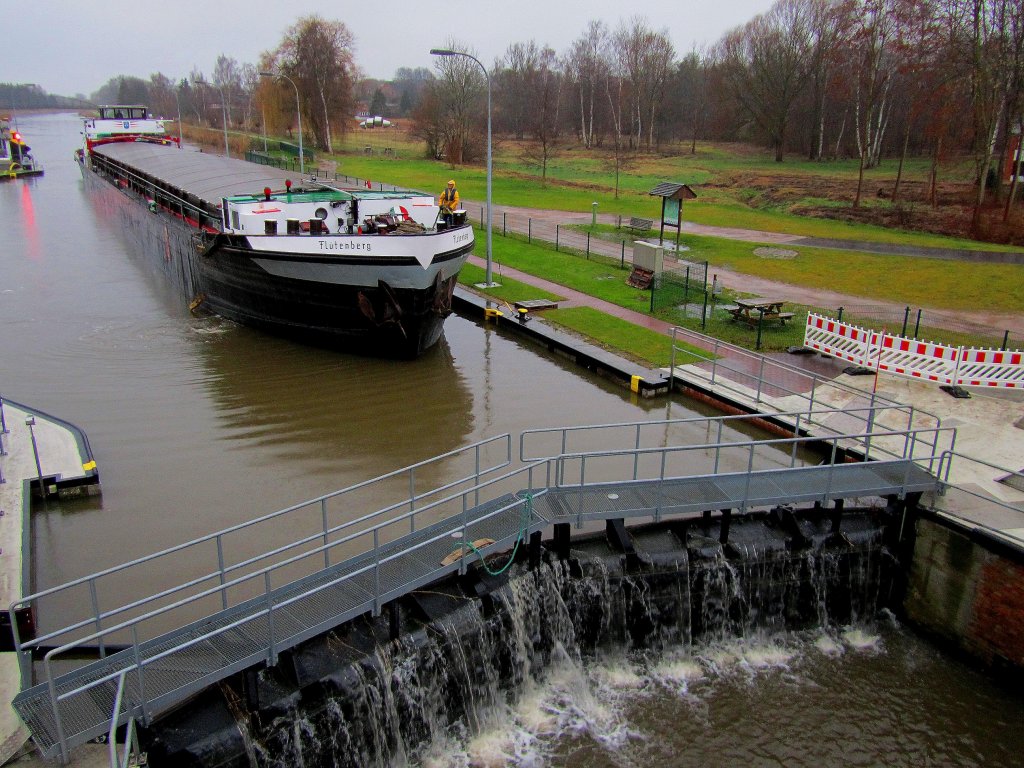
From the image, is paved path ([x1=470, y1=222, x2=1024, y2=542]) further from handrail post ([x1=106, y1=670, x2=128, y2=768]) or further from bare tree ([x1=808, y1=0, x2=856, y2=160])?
bare tree ([x1=808, y1=0, x2=856, y2=160])

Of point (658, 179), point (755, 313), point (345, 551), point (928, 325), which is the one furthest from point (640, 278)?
point (658, 179)

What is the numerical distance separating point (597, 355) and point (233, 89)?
164300mm

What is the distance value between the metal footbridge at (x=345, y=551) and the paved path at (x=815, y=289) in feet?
28.3

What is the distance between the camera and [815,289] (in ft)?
83.5

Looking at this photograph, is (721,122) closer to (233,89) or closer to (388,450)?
(388,450)

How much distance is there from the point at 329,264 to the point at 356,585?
11.5 meters

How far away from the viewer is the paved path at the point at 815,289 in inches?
848

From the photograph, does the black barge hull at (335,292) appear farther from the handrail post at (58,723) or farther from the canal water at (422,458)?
the handrail post at (58,723)

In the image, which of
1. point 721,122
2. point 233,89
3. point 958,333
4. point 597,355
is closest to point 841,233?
point 958,333

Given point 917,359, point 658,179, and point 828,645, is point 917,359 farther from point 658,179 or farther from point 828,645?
point 658,179

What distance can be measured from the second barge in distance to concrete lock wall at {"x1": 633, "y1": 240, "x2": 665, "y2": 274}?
Answer: 258 inches

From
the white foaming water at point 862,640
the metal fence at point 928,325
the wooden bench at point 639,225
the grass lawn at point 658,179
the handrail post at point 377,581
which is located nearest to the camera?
the handrail post at point 377,581

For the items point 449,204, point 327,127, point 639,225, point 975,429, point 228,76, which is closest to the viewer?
point 975,429

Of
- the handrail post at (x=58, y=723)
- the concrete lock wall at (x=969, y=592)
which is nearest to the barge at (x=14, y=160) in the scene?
the handrail post at (x=58, y=723)
